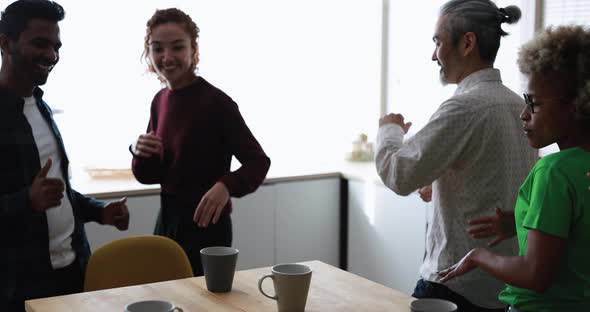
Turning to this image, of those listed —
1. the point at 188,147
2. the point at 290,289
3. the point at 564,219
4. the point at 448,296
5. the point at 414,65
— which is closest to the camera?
the point at 564,219

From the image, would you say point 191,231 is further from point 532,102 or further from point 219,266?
point 532,102

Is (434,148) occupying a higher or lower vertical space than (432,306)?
higher

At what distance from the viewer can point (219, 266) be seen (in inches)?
63.7

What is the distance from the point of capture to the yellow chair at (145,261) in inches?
79.7

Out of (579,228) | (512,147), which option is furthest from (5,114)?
(579,228)

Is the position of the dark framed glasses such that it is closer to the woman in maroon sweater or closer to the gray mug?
the gray mug

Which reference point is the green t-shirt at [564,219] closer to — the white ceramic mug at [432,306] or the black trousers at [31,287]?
the white ceramic mug at [432,306]

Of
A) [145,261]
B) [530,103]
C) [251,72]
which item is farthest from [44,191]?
[251,72]

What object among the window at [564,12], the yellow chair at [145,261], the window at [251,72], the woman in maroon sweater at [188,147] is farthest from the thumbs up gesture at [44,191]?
the window at [564,12]

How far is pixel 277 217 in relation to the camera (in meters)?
3.58

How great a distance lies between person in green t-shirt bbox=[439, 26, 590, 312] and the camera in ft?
3.80

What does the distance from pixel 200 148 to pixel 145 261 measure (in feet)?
1.36

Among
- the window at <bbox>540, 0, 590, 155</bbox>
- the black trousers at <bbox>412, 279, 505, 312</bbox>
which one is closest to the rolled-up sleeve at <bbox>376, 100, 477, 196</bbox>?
the black trousers at <bbox>412, 279, 505, 312</bbox>

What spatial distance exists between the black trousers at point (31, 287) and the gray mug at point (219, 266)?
490mm
